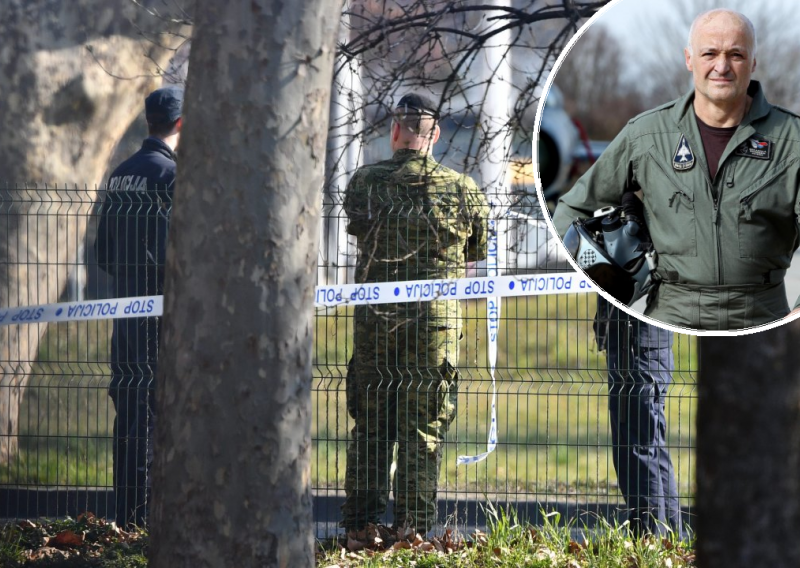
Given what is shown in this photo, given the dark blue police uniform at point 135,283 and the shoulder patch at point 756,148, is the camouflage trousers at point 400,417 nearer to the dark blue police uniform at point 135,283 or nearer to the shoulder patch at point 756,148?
the dark blue police uniform at point 135,283

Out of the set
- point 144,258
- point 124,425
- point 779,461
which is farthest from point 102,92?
point 779,461

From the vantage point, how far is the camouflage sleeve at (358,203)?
6133mm

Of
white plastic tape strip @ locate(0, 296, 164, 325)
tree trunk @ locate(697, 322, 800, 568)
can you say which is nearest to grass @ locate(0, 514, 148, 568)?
Result: white plastic tape strip @ locate(0, 296, 164, 325)

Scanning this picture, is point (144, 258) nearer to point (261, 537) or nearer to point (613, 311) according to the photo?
point (613, 311)

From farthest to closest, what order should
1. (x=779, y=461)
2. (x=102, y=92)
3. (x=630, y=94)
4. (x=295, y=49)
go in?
(x=102, y=92) → (x=779, y=461) → (x=295, y=49) → (x=630, y=94)

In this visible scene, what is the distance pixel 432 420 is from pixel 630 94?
4.98 meters

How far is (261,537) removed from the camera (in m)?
3.30

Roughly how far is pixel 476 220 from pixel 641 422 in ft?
4.93

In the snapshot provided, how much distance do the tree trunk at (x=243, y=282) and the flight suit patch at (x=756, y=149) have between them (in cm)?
197

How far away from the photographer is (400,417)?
6230mm

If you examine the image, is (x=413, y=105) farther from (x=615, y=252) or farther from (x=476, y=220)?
(x=615, y=252)

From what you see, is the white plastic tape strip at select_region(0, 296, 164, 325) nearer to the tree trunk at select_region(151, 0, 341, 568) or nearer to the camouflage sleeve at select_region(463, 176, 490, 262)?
the camouflage sleeve at select_region(463, 176, 490, 262)

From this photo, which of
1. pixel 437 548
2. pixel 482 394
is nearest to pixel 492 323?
pixel 482 394

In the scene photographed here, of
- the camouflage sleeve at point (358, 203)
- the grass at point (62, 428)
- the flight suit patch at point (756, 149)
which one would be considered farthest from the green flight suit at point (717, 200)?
the grass at point (62, 428)
